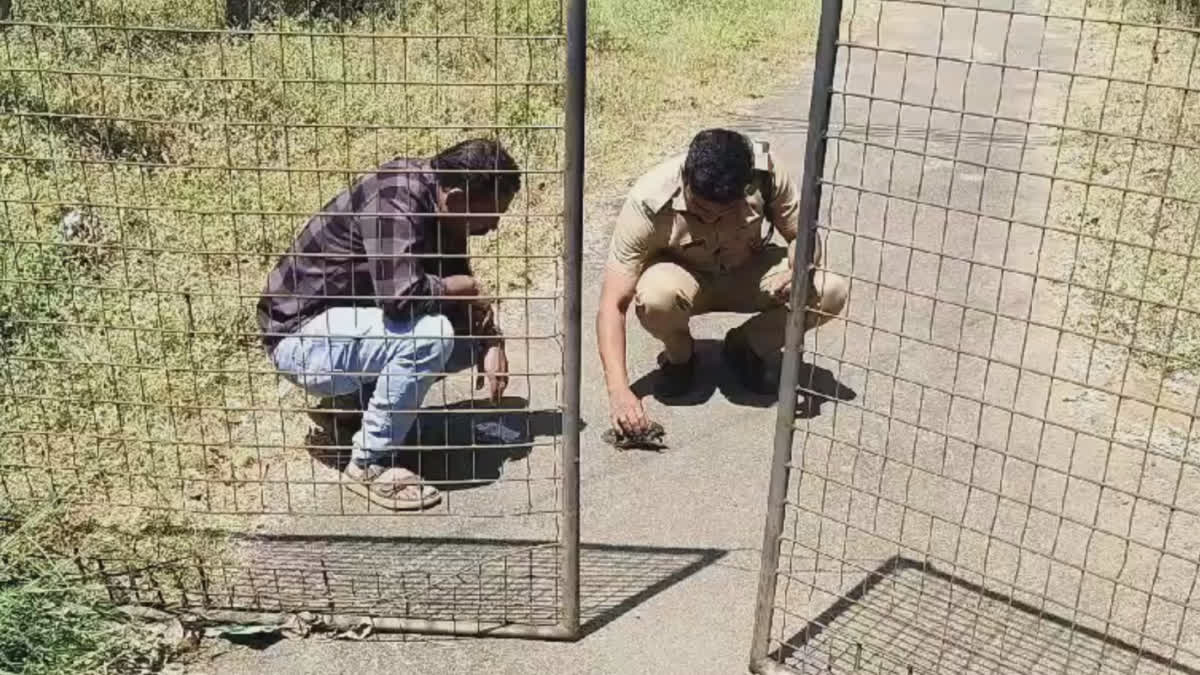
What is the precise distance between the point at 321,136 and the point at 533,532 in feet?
11.7

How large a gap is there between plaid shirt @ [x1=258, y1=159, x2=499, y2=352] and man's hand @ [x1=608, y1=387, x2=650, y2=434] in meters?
0.46

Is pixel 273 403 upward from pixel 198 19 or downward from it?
downward

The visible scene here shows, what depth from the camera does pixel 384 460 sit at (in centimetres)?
393

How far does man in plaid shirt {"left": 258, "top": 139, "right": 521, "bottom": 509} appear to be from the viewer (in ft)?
11.5

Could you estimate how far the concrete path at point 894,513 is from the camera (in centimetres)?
320

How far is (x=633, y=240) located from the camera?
4359 millimetres

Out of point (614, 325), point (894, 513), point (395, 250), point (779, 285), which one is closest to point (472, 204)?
point (395, 250)

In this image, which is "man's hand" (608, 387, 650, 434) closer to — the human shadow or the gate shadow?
the human shadow

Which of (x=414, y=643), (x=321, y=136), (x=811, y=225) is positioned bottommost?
(x=414, y=643)

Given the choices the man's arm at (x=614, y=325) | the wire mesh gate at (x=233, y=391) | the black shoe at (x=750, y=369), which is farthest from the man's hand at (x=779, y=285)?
the wire mesh gate at (x=233, y=391)

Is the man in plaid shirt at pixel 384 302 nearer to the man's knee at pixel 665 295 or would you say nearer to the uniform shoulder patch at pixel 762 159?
the man's knee at pixel 665 295

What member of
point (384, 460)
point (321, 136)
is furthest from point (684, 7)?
point (384, 460)

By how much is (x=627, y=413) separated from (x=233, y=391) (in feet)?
4.90

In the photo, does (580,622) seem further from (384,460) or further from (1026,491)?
(1026,491)
